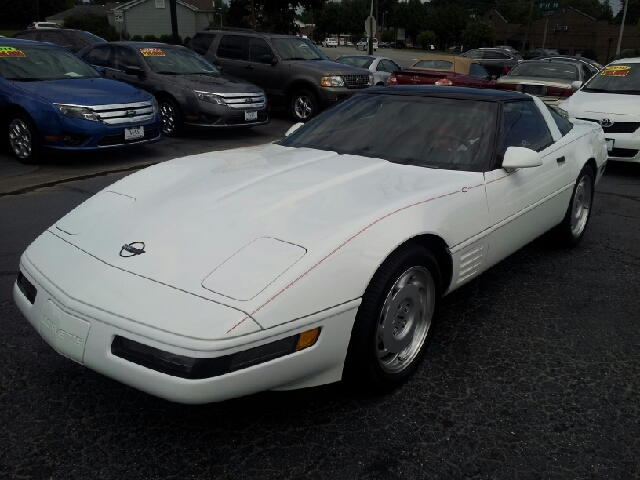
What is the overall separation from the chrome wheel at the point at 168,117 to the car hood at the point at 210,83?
0.42 metres

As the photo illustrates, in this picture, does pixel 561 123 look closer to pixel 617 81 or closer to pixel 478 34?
pixel 617 81

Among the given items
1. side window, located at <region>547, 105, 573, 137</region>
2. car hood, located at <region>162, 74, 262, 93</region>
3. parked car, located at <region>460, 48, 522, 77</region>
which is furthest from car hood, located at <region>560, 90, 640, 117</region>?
parked car, located at <region>460, 48, 522, 77</region>

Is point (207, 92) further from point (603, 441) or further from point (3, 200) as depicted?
point (603, 441)

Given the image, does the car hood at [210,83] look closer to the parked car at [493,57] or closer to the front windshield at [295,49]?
the front windshield at [295,49]

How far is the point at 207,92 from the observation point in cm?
923

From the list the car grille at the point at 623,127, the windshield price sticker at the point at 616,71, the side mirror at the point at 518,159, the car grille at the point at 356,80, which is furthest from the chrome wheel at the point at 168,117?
the side mirror at the point at 518,159

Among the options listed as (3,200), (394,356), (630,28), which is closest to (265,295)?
(394,356)

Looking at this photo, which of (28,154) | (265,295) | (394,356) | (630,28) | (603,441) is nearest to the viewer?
(265,295)

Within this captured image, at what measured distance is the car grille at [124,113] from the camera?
7125 mm

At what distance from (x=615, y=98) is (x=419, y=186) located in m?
6.18

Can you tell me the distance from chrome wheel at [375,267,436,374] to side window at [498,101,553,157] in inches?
42.3

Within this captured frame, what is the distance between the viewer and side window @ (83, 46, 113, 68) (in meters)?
10.5

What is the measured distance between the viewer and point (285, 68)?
453 inches

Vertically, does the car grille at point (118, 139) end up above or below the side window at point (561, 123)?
below
